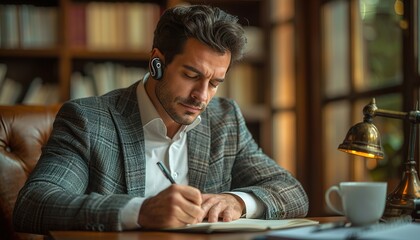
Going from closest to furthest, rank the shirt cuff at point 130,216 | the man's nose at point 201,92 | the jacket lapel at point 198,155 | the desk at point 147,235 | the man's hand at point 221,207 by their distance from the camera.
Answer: the desk at point 147,235, the shirt cuff at point 130,216, the man's hand at point 221,207, the man's nose at point 201,92, the jacket lapel at point 198,155

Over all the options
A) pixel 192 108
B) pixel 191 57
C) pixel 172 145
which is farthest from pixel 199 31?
pixel 172 145

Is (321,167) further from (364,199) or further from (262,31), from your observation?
(364,199)

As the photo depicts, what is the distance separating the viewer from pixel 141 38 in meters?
3.57

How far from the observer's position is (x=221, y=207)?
1.52 meters

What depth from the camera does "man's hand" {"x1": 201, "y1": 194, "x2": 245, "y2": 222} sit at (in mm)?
1488

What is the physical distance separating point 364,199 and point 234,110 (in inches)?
32.5

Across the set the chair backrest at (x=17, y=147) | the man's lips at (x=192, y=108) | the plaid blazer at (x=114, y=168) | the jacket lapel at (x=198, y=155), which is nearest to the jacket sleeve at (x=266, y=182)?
the plaid blazer at (x=114, y=168)

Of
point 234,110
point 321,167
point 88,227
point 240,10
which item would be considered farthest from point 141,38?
point 88,227

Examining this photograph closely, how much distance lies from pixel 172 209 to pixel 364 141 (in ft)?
1.54

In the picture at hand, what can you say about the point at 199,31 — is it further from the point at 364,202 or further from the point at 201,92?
the point at 364,202

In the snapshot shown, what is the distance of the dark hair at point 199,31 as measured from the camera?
5.86 feet

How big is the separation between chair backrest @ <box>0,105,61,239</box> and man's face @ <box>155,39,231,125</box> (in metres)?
0.47

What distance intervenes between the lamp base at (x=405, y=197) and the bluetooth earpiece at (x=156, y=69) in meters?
0.69

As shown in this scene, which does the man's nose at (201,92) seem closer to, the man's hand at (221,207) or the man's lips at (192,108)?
the man's lips at (192,108)
